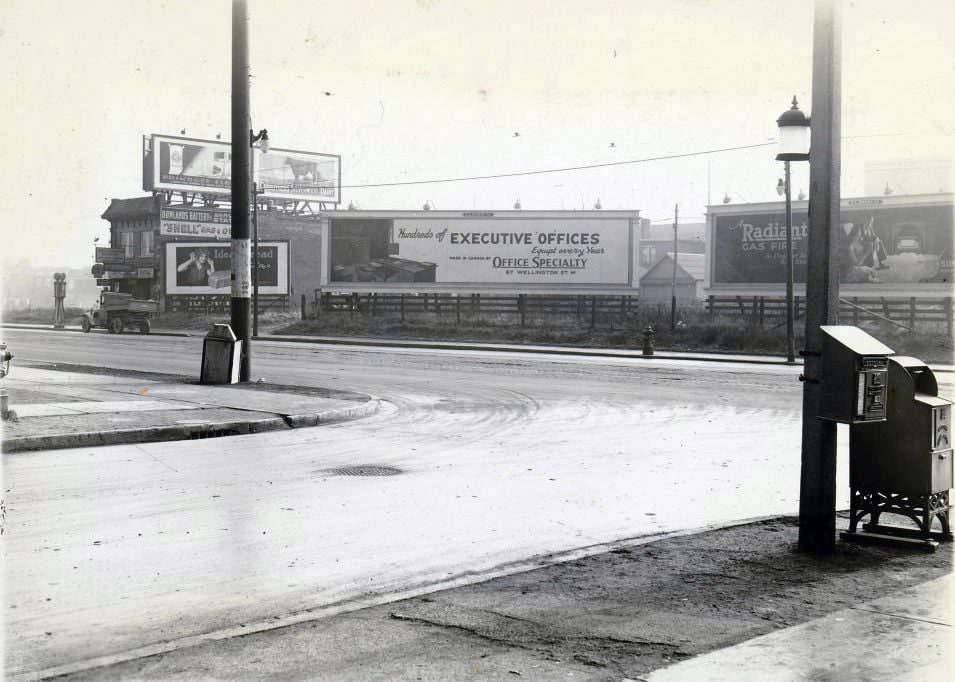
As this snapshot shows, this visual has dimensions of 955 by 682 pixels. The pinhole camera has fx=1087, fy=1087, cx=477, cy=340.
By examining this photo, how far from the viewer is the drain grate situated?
9534 mm

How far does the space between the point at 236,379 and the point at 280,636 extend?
12902mm

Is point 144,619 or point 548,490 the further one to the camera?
point 548,490

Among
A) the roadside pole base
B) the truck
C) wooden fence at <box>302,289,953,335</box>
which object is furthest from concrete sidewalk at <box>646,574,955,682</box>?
the truck

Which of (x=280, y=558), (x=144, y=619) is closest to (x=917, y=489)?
(x=280, y=558)

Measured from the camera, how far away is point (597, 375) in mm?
22000

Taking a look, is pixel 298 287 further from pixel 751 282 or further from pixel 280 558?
pixel 280 558

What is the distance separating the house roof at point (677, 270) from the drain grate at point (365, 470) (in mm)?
79195

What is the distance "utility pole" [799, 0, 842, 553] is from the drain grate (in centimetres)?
400

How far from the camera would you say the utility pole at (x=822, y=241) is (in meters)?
6.69

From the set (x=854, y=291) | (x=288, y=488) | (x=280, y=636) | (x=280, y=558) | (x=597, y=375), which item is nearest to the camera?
(x=280, y=636)

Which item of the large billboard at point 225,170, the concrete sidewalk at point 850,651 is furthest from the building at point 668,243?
the concrete sidewalk at point 850,651

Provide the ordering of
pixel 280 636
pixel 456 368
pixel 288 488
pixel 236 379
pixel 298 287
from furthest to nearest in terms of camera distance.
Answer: pixel 298 287, pixel 456 368, pixel 236 379, pixel 288 488, pixel 280 636

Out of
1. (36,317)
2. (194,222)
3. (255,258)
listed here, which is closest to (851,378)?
(255,258)

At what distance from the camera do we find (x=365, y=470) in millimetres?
9734
